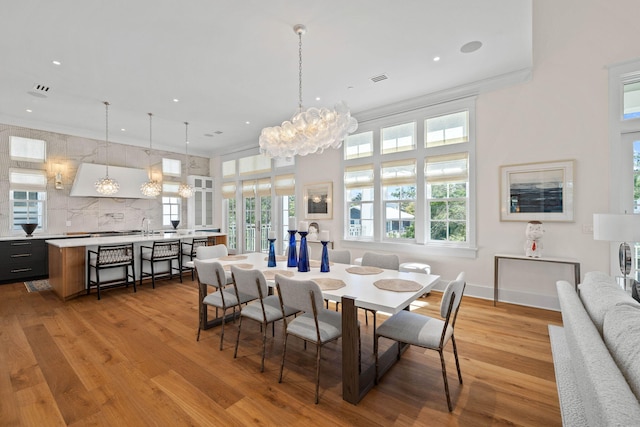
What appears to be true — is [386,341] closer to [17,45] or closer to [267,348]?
[267,348]

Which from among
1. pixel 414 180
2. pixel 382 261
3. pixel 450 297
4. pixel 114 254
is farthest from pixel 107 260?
pixel 414 180

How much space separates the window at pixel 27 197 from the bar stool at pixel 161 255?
278cm

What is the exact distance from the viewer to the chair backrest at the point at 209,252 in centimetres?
371

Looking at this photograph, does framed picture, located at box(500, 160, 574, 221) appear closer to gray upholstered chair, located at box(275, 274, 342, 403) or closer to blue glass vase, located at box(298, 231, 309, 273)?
blue glass vase, located at box(298, 231, 309, 273)

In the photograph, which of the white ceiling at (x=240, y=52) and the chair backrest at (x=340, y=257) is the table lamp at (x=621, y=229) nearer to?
the white ceiling at (x=240, y=52)

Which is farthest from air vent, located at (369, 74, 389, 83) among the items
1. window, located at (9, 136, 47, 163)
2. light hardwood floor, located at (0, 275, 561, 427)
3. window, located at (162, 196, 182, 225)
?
window, located at (9, 136, 47, 163)

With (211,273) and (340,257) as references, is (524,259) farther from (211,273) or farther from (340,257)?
(211,273)

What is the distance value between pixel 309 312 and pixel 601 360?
5.06ft

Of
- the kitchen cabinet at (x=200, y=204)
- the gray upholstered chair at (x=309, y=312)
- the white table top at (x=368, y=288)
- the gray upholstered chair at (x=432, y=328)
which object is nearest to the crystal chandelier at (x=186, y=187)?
the kitchen cabinet at (x=200, y=204)

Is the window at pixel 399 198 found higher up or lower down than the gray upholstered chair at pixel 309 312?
higher up

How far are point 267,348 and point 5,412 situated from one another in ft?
5.97

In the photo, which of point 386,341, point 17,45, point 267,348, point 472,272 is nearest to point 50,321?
point 267,348

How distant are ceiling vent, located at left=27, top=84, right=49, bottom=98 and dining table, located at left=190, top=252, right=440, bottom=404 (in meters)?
4.27

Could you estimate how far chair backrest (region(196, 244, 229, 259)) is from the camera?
3706mm
